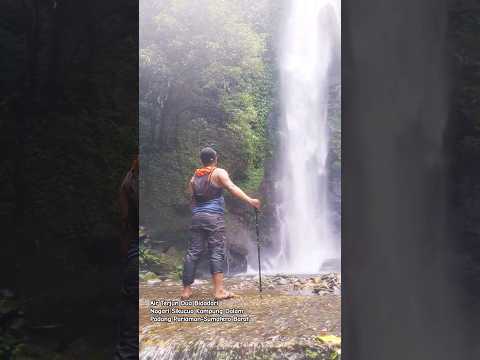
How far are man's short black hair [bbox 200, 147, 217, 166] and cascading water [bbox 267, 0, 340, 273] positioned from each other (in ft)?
1.70

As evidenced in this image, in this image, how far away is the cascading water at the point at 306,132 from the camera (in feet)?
10.6

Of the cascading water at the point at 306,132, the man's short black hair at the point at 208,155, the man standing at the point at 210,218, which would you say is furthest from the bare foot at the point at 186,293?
the man's short black hair at the point at 208,155

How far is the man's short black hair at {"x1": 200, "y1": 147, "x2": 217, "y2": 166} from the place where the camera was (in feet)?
10.7

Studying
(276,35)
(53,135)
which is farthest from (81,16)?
(276,35)

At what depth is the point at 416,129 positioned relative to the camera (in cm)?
344

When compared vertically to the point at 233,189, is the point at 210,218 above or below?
below

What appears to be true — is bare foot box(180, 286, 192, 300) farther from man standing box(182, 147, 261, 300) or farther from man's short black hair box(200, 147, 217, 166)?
man's short black hair box(200, 147, 217, 166)

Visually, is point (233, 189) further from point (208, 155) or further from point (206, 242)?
point (206, 242)

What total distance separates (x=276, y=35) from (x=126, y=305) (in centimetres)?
236

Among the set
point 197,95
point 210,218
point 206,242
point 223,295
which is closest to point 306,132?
point 197,95

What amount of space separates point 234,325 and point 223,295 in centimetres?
24

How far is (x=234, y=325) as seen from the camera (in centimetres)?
326

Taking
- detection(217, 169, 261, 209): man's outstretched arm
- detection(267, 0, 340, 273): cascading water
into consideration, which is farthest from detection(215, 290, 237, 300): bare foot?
detection(217, 169, 261, 209): man's outstretched arm

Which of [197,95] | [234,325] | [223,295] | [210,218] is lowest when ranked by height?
[234,325]
